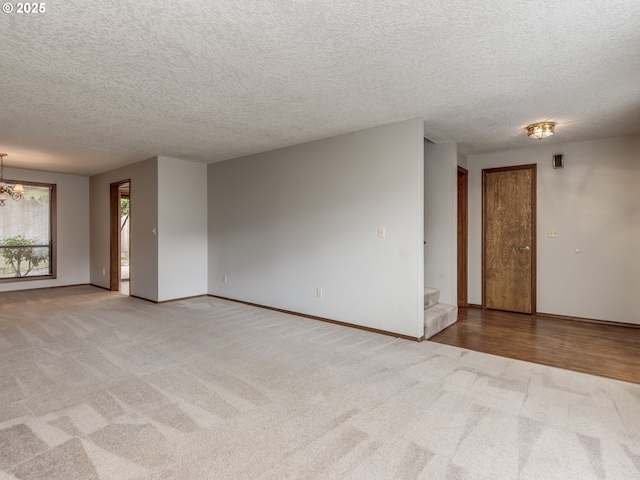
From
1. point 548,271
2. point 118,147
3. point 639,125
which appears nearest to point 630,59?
point 639,125

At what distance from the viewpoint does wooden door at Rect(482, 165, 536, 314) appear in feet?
16.1

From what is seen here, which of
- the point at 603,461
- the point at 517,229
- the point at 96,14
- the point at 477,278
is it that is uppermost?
the point at 96,14

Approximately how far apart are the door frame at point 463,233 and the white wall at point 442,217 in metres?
0.71

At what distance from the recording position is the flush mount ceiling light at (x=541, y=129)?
3.79 m

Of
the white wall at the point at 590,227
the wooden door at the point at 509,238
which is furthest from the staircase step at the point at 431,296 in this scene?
the white wall at the point at 590,227

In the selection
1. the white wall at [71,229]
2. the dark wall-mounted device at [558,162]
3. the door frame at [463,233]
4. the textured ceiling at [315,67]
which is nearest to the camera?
the textured ceiling at [315,67]

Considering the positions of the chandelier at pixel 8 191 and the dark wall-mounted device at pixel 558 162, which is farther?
the chandelier at pixel 8 191

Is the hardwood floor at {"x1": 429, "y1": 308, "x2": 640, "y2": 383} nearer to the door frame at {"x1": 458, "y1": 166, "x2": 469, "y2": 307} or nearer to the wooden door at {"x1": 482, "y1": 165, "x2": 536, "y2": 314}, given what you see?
the wooden door at {"x1": 482, "y1": 165, "x2": 536, "y2": 314}

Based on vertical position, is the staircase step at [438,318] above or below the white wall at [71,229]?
below

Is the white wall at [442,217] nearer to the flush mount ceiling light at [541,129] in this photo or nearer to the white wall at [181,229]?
the flush mount ceiling light at [541,129]

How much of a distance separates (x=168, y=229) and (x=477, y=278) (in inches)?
196

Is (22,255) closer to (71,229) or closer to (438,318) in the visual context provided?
(71,229)

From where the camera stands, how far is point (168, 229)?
555 cm

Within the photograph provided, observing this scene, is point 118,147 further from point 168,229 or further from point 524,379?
point 524,379
